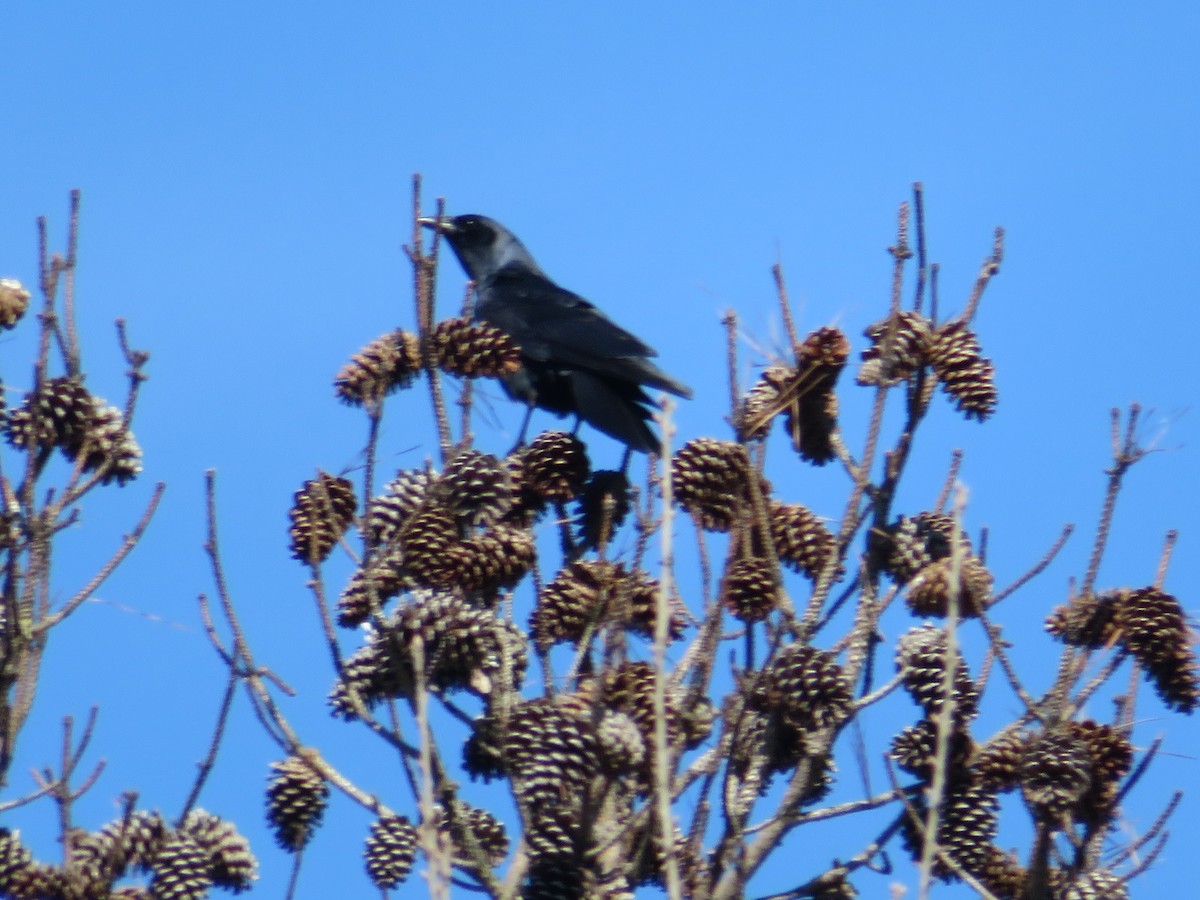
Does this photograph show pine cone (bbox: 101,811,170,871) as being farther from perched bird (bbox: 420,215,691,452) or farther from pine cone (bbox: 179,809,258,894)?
perched bird (bbox: 420,215,691,452)

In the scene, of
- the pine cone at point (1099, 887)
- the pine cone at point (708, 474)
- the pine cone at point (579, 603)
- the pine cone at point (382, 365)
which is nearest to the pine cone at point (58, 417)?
the pine cone at point (382, 365)

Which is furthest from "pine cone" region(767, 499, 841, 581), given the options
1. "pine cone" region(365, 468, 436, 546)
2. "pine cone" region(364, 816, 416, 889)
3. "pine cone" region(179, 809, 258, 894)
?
"pine cone" region(179, 809, 258, 894)

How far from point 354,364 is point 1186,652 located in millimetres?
2137

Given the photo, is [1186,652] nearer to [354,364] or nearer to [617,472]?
[617,472]

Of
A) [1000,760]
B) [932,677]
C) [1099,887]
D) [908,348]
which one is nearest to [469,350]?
[908,348]

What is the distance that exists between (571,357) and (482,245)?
2.11 metres

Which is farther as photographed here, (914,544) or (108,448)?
(108,448)

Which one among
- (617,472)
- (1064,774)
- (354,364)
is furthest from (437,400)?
(1064,774)

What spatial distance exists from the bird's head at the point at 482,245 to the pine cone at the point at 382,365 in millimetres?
3648

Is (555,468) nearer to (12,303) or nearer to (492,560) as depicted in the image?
(492,560)

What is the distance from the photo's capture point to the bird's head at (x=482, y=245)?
7543 mm

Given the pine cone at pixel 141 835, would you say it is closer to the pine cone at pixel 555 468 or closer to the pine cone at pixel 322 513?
the pine cone at pixel 322 513

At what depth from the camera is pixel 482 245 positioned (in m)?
7.59

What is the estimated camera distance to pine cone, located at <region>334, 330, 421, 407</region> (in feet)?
12.6
